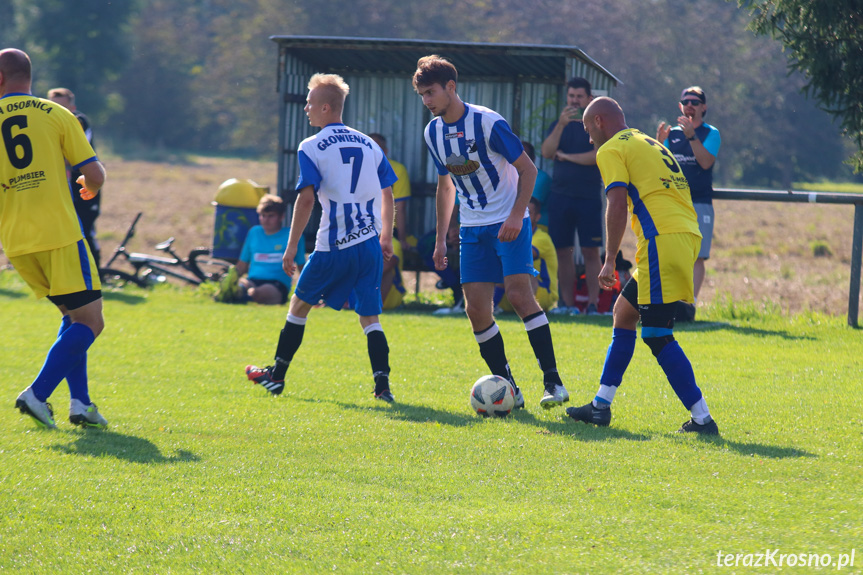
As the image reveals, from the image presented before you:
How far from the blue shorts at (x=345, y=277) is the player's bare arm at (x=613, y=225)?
175 centimetres

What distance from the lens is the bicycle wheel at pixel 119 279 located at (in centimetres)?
1370

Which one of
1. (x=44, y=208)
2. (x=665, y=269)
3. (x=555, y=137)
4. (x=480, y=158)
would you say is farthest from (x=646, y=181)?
(x=555, y=137)

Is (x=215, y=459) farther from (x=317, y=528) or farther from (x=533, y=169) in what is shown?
(x=533, y=169)

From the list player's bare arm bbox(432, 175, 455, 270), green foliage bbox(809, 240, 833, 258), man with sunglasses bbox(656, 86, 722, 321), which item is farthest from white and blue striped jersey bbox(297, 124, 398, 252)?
green foliage bbox(809, 240, 833, 258)

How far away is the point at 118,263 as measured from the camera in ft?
67.7

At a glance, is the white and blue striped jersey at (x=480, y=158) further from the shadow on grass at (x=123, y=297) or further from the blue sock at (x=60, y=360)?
the shadow on grass at (x=123, y=297)

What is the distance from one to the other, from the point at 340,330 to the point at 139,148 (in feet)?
169

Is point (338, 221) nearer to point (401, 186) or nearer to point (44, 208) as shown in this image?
point (44, 208)

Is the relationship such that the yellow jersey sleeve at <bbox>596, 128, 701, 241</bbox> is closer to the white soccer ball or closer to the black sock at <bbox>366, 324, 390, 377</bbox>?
the white soccer ball

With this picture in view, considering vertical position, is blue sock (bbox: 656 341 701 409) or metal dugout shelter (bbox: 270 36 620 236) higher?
metal dugout shelter (bbox: 270 36 620 236)

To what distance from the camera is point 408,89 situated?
1393cm

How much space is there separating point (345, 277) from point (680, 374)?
7.86 ft

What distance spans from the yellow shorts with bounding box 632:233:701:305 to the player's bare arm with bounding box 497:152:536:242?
840mm

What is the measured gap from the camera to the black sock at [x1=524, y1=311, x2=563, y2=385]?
641cm
